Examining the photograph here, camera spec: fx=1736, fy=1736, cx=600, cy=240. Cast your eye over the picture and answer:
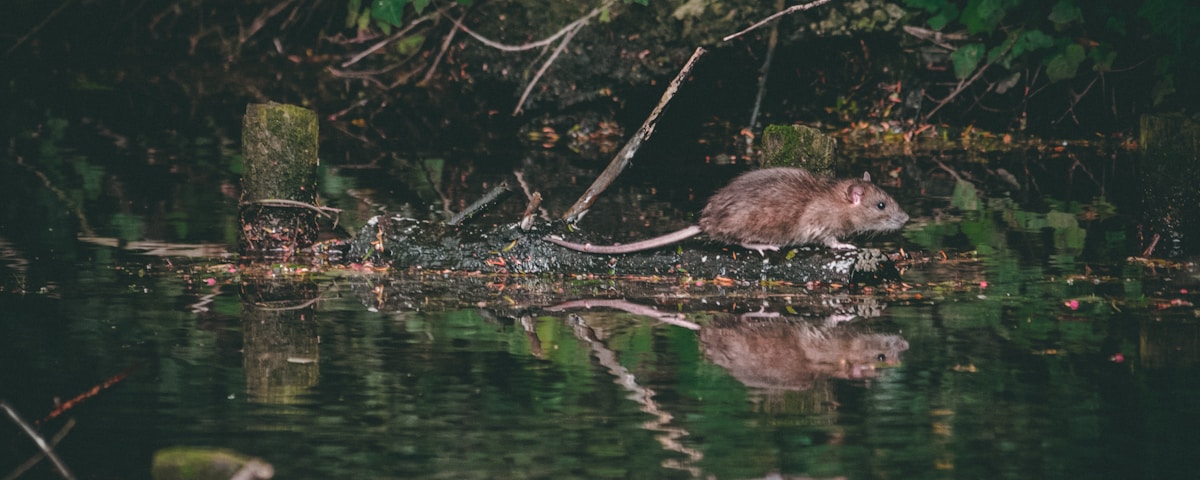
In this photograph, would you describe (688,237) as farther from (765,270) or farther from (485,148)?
(485,148)

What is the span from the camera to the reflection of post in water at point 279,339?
23.8 feet

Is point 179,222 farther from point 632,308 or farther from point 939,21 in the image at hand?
point 939,21

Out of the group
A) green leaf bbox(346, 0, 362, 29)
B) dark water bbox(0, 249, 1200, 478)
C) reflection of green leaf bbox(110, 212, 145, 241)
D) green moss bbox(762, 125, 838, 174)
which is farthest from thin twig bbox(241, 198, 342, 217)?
green leaf bbox(346, 0, 362, 29)

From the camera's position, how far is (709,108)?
18.9 meters

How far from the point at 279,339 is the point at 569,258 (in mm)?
2077

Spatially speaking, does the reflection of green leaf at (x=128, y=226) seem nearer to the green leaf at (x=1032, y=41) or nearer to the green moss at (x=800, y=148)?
the green moss at (x=800, y=148)

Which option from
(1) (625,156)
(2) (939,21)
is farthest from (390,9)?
(2) (939,21)

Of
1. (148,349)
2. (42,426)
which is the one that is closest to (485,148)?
(148,349)

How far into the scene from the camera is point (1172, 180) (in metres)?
10.4

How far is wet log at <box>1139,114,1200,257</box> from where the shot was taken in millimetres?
10328

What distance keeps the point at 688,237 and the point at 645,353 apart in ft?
6.68

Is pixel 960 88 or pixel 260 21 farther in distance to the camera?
pixel 260 21

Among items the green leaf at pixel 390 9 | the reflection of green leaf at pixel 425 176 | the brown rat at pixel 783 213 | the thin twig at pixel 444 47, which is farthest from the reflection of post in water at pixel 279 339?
the thin twig at pixel 444 47

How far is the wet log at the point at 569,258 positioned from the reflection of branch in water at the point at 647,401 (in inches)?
40.9
